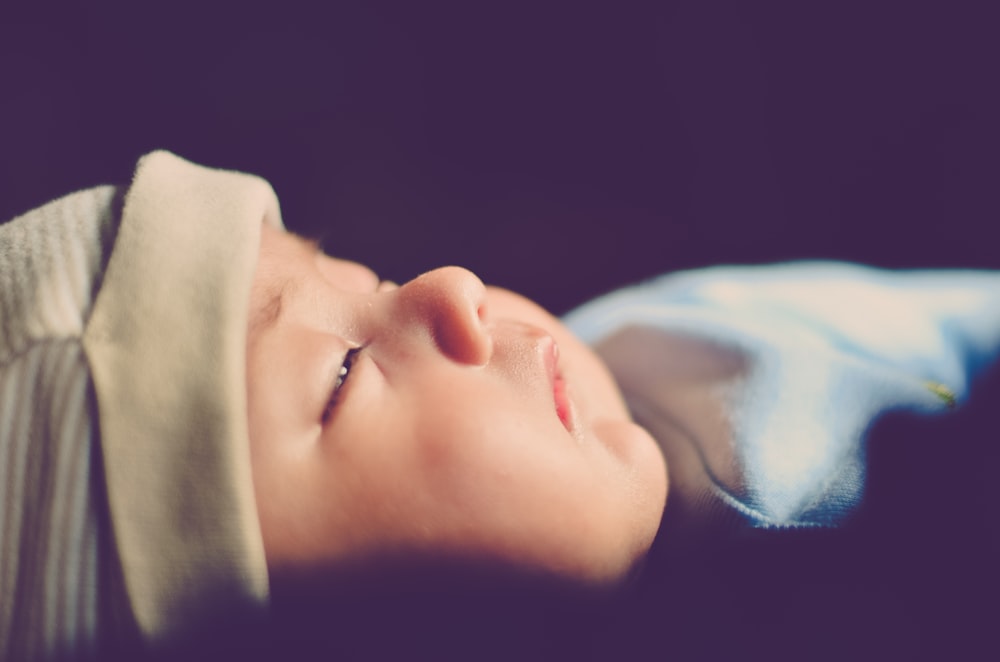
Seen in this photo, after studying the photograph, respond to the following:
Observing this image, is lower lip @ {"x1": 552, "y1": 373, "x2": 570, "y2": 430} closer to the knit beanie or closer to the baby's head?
the baby's head

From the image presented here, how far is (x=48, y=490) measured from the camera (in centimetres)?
54

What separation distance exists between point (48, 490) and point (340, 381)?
8.5 inches

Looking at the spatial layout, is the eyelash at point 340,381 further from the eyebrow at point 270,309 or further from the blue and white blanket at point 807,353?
the blue and white blanket at point 807,353

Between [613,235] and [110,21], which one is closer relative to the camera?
[110,21]

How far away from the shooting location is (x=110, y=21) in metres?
1.02

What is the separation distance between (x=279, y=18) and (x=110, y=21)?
8.8 inches

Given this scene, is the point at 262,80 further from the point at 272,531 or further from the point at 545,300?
the point at 272,531

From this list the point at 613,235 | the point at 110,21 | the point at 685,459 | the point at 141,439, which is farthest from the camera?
the point at 613,235

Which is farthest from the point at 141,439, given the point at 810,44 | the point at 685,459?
the point at 810,44

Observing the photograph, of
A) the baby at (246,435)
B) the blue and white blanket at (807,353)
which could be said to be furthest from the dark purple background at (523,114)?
the baby at (246,435)

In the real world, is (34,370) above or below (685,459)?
above

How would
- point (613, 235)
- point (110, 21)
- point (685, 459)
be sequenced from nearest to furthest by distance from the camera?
point (685, 459) < point (110, 21) < point (613, 235)

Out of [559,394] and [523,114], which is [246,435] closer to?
[559,394]

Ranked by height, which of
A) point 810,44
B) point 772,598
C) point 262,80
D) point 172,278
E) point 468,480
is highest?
point 810,44
